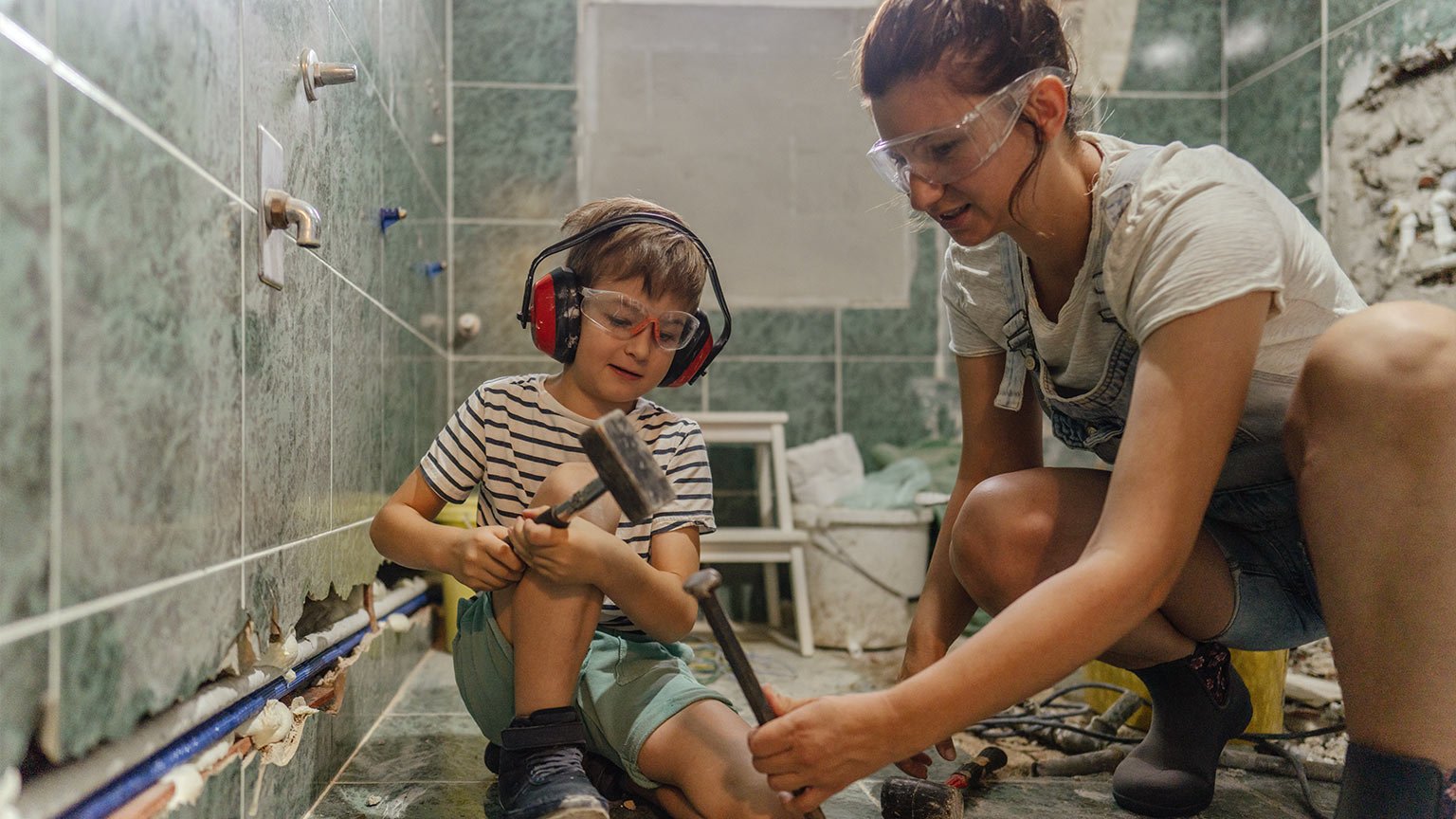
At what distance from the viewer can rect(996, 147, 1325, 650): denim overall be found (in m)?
1.20

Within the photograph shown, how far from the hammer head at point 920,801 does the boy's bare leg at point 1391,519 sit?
0.43m

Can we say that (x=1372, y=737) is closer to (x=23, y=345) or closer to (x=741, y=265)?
(x=23, y=345)

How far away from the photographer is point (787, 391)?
11.3ft

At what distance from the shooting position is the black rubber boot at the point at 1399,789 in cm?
97

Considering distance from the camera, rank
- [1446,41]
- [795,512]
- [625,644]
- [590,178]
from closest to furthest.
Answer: [625,644] → [1446,41] → [795,512] → [590,178]

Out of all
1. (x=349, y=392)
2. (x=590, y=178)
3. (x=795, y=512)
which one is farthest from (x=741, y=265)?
(x=349, y=392)

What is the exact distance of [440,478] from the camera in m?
1.38

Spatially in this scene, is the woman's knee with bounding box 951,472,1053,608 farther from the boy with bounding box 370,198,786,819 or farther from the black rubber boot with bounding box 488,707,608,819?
the black rubber boot with bounding box 488,707,608,819

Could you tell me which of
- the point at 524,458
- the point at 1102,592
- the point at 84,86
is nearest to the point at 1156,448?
the point at 1102,592

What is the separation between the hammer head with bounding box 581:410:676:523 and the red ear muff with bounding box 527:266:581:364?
42 cm

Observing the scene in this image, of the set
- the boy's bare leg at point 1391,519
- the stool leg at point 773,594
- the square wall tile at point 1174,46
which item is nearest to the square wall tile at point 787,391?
the stool leg at point 773,594

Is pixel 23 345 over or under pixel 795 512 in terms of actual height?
over

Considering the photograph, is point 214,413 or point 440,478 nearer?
point 214,413

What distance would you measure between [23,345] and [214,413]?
0.35 metres
